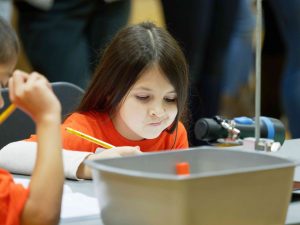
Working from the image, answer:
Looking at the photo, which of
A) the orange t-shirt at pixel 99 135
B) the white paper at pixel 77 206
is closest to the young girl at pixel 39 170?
the white paper at pixel 77 206

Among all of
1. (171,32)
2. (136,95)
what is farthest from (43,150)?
(171,32)

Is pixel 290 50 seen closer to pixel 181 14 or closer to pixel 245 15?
pixel 181 14

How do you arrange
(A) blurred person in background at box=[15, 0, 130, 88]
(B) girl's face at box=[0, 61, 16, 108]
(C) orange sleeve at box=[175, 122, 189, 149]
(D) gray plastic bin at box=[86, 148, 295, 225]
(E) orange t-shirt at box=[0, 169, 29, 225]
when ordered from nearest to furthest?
(D) gray plastic bin at box=[86, 148, 295, 225] < (E) orange t-shirt at box=[0, 169, 29, 225] < (B) girl's face at box=[0, 61, 16, 108] < (C) orange sleeve at box=[175, 122, 189, 149] < (A) blurred person in background at box=[15, 0, 130, 88]

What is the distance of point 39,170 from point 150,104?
0.55m

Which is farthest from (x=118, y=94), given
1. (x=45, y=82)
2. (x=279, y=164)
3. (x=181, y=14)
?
(x=181, y=14)

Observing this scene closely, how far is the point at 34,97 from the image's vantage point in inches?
48.5

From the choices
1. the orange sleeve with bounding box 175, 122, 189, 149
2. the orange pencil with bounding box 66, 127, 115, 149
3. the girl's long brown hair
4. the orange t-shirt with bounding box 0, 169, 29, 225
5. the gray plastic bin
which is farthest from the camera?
the orange sleeve with bounding box 175, 122, 189, 149

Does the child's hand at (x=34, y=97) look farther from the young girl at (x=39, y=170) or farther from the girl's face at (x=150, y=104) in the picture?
the girl's face at (x=150, y=104)

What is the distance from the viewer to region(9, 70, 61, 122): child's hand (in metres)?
1.23

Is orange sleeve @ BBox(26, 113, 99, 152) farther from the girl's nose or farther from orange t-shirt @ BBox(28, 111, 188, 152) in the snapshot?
the girl's nose

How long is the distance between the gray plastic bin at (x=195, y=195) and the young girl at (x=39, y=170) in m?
0.07

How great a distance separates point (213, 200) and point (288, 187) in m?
0.14

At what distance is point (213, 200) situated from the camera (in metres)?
1.12

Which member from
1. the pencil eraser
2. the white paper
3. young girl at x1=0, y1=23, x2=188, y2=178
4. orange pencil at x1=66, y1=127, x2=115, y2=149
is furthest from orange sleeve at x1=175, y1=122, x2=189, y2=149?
the pencil eraser
